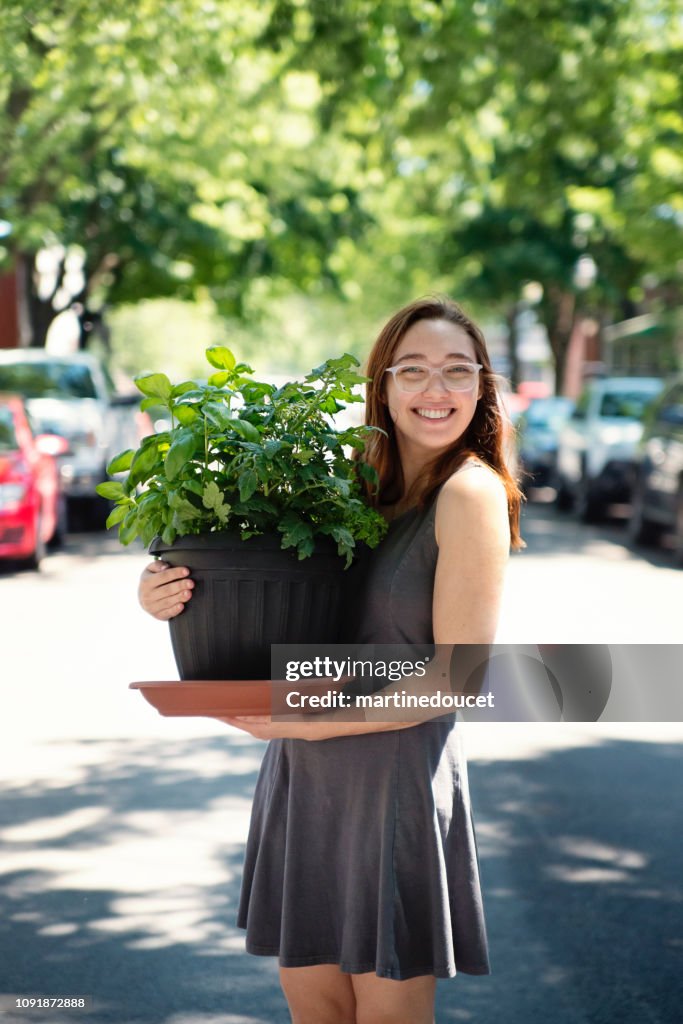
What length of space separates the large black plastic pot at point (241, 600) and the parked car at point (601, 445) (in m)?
15.5

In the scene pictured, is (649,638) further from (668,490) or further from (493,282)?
(493,282)

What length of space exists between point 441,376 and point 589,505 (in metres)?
17.0

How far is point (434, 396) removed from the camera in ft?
8.72

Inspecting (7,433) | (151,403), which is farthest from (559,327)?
(151,403)

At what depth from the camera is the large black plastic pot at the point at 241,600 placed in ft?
7.83

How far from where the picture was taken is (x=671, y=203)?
2106 cm

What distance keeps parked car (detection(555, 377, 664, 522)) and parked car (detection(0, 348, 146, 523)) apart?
20.1ft

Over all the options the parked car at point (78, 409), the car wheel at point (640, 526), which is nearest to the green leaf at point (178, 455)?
the car wheel at point (640, 526)

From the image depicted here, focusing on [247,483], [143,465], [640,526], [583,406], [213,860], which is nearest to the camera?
[247,483]

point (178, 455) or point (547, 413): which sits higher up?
point (178, 455)

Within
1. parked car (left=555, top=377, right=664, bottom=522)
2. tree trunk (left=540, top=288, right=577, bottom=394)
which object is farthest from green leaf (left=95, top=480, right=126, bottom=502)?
tree trunk (left=540, top=288, right=577, bottom=394)

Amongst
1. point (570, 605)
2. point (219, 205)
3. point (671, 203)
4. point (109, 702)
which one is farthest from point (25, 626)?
point (219, 205)

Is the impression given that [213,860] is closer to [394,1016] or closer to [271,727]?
[394,1016]

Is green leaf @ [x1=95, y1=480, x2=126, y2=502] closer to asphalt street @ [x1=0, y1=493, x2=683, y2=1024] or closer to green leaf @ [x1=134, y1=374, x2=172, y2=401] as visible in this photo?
green leaf @ [x1=134, y1=374, x2=172, y2=401]
